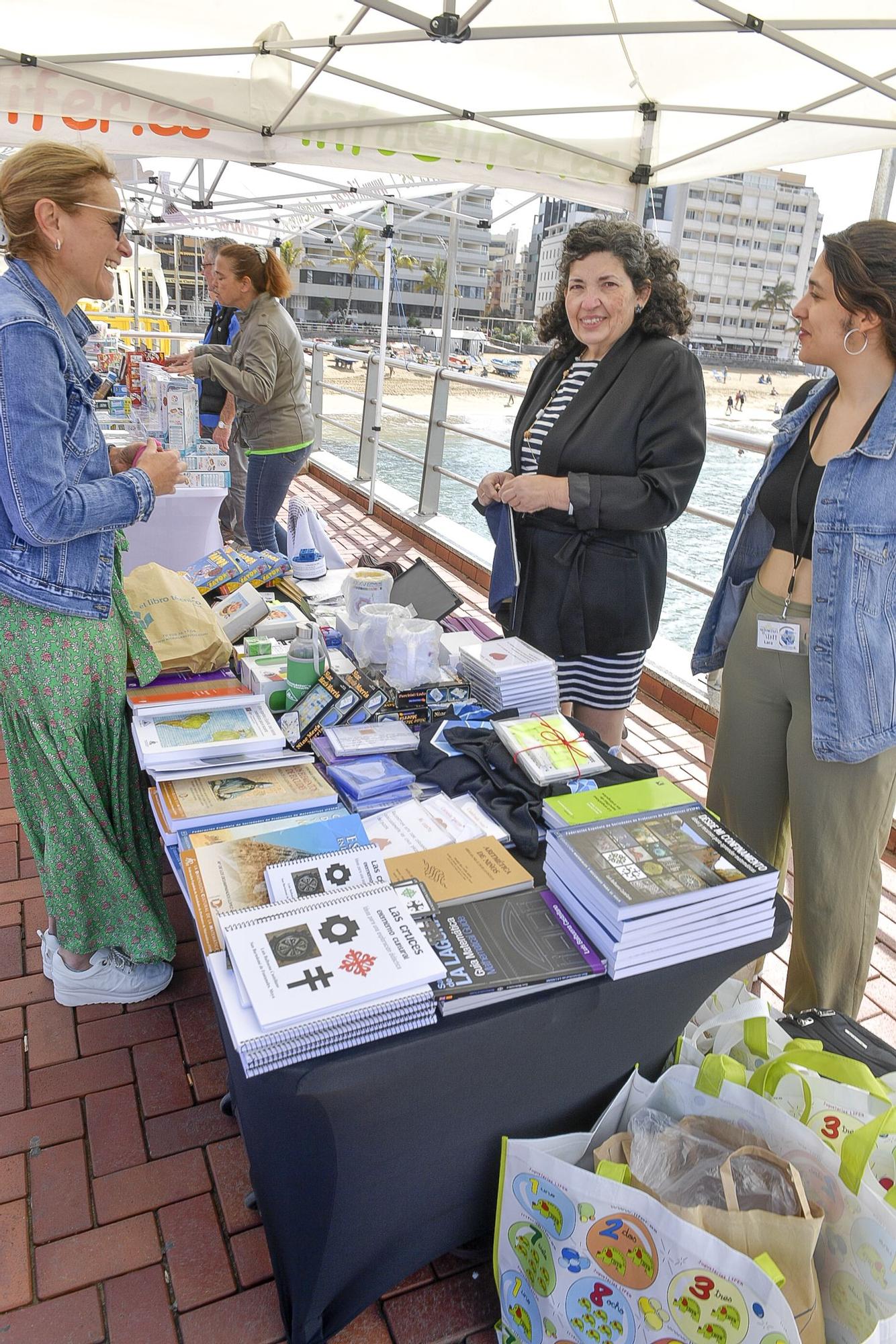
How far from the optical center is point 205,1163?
5.35 feet

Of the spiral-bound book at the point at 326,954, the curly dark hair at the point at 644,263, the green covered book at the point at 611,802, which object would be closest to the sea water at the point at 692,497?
the curly dark hair at the point at 644,263

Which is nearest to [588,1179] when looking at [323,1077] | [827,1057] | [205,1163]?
[323,1077]

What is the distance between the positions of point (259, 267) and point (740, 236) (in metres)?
11.2

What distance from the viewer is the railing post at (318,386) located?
29.2 ft

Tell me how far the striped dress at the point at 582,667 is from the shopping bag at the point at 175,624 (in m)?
0.93

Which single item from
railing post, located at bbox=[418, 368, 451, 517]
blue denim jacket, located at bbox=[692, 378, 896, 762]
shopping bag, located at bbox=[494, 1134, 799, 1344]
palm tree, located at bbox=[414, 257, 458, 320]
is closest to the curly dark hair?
blue denim jacket, located at bbox=[692, 378, 896, 762]

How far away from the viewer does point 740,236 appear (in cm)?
1255

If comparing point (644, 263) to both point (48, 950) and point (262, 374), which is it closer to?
point (48, 950)

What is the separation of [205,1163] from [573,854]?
40.0 inches

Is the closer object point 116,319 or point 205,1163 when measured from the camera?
point 205,1163

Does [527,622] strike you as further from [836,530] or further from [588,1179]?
[588,1179]

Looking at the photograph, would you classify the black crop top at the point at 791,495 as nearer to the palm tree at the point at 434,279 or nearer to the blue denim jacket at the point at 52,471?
the blue denim jacket at the point at 52,471

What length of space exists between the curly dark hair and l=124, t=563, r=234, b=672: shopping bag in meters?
1.25

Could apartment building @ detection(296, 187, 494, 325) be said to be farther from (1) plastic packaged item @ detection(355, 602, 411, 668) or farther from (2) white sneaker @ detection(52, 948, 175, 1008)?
(2) white sneaker @ detection(52, 948, 175, 1008)
